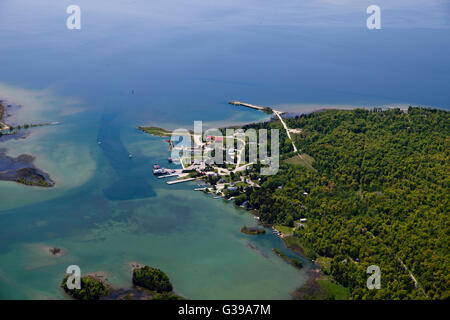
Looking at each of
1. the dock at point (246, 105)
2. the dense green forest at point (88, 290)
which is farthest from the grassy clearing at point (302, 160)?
the dense green forest at point (88, 290)

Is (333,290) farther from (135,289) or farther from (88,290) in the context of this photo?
(88,290)

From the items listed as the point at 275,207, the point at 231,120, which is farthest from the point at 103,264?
the point at 231,120

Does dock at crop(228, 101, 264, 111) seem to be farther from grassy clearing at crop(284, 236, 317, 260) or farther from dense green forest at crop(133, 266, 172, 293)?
dense green forest at crop(133, 266, 172, 293)

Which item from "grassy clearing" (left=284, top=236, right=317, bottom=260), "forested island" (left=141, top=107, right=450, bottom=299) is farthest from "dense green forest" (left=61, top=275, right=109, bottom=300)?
"grassy clearing" (left=284, top=236, right=317, bottom=260)

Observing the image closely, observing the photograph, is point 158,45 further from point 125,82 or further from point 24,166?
point 24,166

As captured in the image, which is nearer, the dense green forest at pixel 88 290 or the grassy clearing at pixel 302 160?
the dense green forest at pixel 88 290

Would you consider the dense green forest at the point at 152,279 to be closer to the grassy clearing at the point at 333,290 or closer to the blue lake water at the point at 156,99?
the blue lake water at the point at 156,99

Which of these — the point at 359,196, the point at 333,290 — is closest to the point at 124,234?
the point at 333,290
